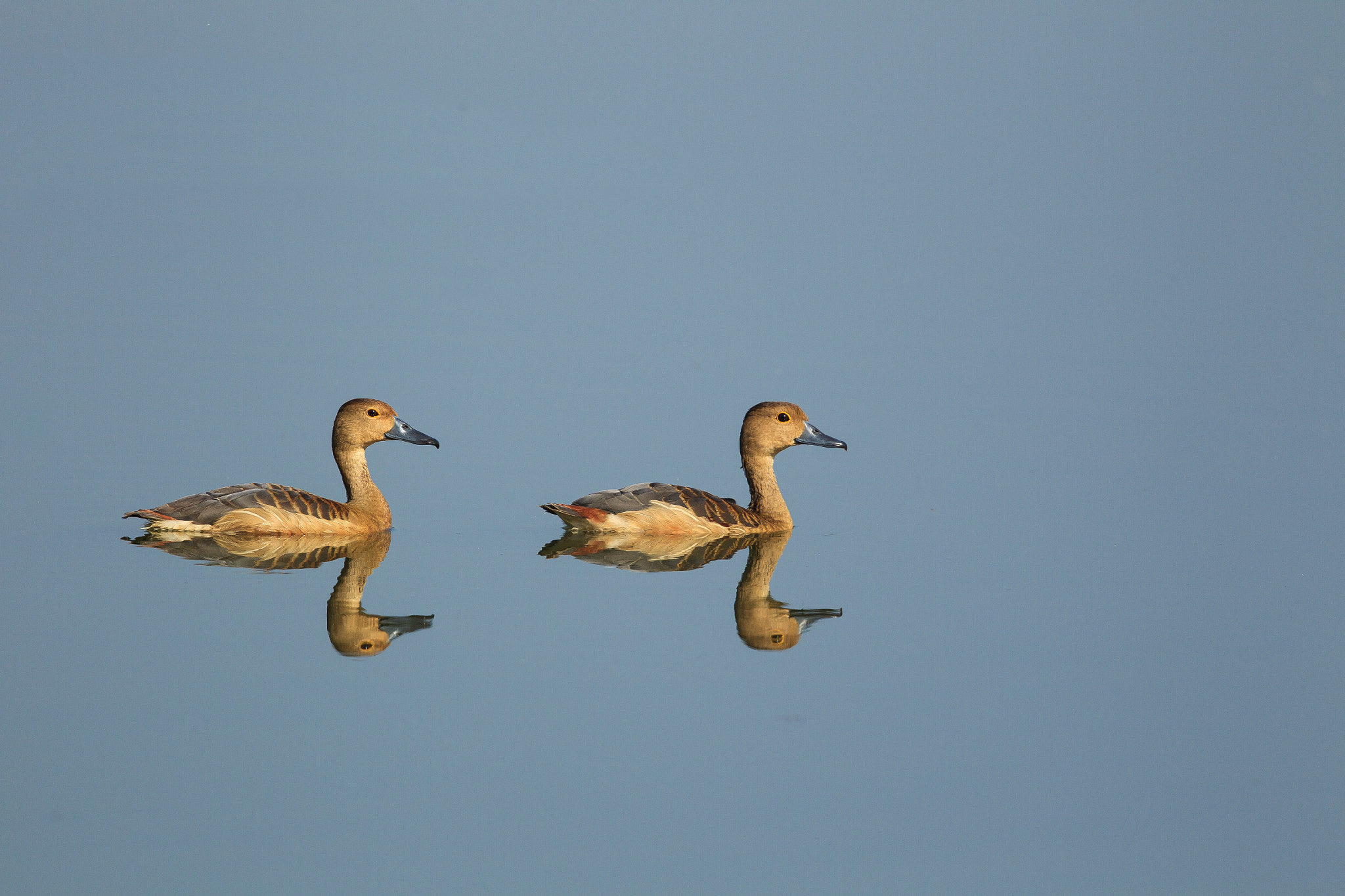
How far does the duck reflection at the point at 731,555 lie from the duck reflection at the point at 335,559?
5.79 feet

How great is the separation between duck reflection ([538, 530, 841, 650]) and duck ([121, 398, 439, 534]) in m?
1.92

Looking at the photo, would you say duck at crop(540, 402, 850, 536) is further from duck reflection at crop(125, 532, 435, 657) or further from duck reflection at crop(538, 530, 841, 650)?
duck reflection at crop(125, 532, 435, 657)

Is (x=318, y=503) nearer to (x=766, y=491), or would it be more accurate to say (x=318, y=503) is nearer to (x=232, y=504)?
(x=232, y=504)

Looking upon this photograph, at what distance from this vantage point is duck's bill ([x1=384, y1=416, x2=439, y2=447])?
15.6 m

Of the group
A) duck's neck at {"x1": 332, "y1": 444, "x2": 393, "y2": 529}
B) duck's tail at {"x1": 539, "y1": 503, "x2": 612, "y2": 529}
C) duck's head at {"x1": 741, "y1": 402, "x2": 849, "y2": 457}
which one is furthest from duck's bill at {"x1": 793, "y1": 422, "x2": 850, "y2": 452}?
duck's neck at {"x1": 332, "y1": 444, "x2": 393, "y2": 529}

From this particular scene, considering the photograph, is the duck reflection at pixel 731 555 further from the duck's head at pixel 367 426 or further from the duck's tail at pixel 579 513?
the duck's head at pixel 367 426

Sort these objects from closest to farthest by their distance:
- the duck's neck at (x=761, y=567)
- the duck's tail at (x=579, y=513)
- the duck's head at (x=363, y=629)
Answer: the duck's head at (x=363, y=629) < the duck's neck at (x=761, y=567) < the duck's tail at (x=579, y=513)

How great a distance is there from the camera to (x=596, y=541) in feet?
50.0

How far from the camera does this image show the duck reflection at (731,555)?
487 inches

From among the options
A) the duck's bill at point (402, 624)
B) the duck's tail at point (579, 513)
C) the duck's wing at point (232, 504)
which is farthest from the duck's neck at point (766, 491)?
the duck's bill at point (402, 624)

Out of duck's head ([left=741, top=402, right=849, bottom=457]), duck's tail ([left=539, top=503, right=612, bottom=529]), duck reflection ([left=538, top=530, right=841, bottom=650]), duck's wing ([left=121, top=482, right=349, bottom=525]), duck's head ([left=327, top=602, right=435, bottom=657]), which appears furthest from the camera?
duck's head ([left=741, top=402, right=849, bottom=457])

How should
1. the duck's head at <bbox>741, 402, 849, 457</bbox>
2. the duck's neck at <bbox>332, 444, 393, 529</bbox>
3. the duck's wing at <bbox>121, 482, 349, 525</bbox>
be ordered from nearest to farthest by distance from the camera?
the duck's wing at <bbox>121, 482, 349, 525</bbox> < the duck's neck at <bbox>332, 444, 393, 529</bbox> < the duck's head at <bbox>741, 402, 849, 457</bbox>

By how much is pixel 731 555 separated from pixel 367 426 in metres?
3.87

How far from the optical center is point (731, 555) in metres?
15.0
